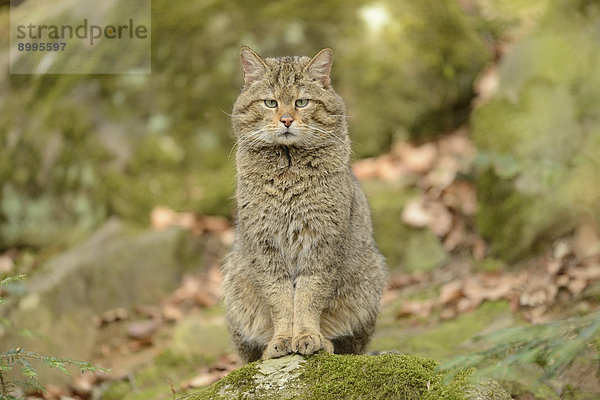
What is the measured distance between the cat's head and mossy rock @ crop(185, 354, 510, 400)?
4.13 feet

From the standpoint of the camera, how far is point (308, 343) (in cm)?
348

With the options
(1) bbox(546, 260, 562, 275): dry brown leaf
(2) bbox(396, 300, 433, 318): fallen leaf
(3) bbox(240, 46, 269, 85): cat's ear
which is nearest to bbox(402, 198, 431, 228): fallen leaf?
(2) bbox(396, 300, 433, 318): fallen leaf

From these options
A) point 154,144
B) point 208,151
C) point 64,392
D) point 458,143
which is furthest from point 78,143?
point 458,143

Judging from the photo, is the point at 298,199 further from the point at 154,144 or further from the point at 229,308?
the point at 154,144

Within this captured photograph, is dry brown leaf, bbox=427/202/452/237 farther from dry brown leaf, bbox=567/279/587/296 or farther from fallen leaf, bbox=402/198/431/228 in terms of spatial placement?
dry brown leaf, bbox=567/279/587/296

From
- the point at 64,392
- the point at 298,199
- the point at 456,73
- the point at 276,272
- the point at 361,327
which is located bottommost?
the point at 64,392

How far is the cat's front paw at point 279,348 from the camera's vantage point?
3.55 m

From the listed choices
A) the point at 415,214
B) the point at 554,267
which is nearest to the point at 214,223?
the point at 415,214

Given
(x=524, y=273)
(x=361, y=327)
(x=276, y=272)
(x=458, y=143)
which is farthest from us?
(x=458, y=143)

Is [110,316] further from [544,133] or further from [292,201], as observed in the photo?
[544,133]

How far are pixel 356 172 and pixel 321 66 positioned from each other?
10.5ft

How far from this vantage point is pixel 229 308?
4188 millimetres

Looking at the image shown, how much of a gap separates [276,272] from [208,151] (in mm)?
4043

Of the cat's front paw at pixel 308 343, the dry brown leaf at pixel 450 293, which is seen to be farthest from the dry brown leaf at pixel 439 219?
the cat's front paw at pixel 308 343
